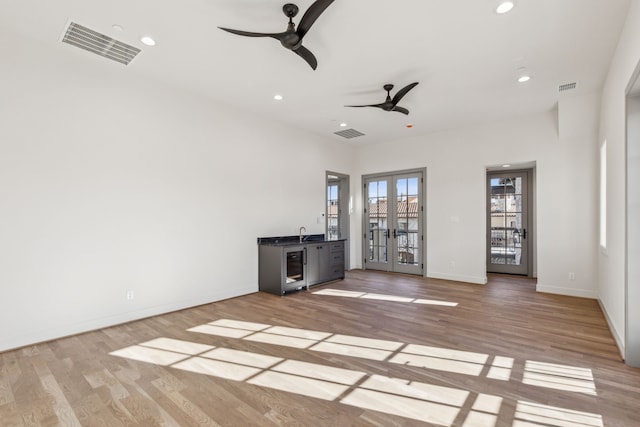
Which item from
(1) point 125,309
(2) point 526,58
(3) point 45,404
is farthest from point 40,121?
(2) point 526,58

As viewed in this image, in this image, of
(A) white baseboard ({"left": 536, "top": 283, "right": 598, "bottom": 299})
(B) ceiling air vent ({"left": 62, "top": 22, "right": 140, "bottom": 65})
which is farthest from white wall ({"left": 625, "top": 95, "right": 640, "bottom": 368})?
(B) ceiling air vent ({"left": 62, "top": 22, "right": 140, "bottom": 65})

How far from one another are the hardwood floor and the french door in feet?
8.91

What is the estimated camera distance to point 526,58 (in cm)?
348

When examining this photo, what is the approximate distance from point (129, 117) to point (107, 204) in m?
1.14

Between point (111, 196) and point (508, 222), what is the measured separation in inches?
298

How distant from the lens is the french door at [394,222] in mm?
6742

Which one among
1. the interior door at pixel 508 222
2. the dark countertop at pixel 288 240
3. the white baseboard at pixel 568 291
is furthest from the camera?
the interior door at pixel 508 222

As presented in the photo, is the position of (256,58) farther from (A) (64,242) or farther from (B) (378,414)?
(B) (378,414)

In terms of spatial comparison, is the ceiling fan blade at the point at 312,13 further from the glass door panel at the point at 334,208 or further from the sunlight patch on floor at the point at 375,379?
the glass door panel at the point at 334,208

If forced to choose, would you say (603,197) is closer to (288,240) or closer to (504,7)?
(504,7)

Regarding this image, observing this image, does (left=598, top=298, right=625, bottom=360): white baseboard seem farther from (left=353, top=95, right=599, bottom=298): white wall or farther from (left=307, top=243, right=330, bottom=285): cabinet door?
(left=307, top=243, right=330, bottom=285): cabinet door

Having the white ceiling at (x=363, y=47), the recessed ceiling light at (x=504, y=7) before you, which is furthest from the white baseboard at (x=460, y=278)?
the recessed ceiling light at (x=504, y=7)

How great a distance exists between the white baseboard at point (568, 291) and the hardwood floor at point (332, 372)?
814 mm

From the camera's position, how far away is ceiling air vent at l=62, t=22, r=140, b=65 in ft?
9.82
